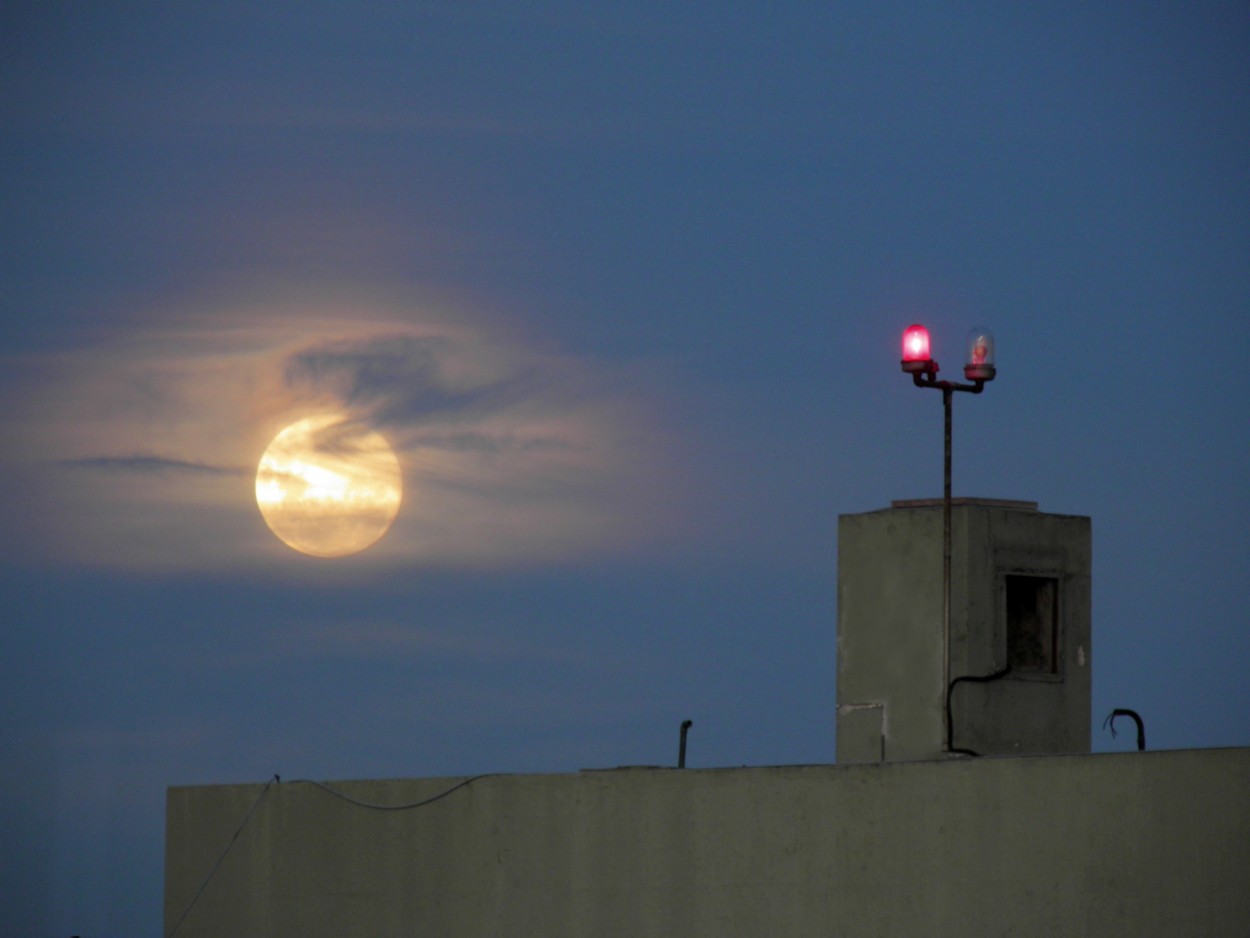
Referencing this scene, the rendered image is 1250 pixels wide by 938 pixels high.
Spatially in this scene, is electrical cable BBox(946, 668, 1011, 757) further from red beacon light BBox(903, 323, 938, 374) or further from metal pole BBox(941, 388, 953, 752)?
→ red beacon light BBox(903, 323, 938, 374)

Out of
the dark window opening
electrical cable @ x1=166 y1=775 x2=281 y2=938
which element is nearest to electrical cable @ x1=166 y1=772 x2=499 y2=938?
electrical cable @ x1=166 y1=775 x2=281 y2=938

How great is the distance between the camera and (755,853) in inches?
602

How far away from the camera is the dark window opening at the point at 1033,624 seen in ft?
59.6

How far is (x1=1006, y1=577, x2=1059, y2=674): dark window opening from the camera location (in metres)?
18.2

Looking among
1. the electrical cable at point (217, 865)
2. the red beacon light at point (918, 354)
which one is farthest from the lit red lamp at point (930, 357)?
the electrical cable at point (217, 865)

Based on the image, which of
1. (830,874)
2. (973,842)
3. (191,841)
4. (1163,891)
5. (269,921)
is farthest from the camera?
(191,841)

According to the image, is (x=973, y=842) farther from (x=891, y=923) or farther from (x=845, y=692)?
Result: (x=845, y=692)

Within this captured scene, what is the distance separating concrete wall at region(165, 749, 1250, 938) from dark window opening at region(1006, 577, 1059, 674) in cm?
387

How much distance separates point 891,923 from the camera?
14188mm

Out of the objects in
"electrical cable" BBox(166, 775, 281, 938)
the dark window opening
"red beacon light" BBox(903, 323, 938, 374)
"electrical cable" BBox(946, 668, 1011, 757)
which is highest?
"red beacon light" BBox(903, 323, 938, 374)

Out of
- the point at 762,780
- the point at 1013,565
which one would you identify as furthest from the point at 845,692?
the point at 762,780

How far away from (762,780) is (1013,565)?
12.5 feet

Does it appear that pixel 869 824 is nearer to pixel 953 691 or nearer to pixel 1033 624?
pixel 953 691

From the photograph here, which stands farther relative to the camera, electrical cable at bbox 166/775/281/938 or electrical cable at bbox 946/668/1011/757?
electrical cable at bbox 166/775/281/938
